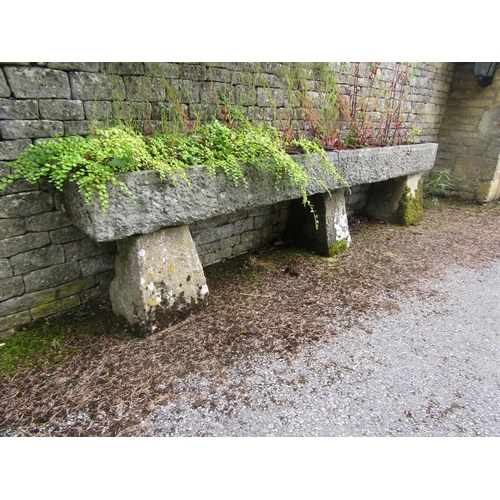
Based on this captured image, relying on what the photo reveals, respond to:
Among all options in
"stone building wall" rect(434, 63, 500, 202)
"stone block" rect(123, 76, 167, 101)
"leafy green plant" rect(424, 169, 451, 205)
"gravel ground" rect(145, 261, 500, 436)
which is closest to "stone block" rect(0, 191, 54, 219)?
"stone block" rect(123, 76, 167, 101)

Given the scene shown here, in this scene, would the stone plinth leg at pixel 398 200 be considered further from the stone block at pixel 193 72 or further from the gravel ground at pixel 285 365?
the stone block at pixel 193 72

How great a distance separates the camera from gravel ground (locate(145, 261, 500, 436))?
5.78ft

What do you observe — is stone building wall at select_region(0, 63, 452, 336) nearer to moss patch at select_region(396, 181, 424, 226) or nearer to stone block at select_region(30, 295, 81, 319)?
stone block at select_region(30, 295, 81, 319)

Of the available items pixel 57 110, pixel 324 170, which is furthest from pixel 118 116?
pixel 324 170

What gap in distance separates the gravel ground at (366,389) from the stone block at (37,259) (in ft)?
4.19

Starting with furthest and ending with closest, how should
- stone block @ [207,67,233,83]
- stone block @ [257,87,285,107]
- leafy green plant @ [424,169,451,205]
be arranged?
leafy green plant @ [424,169,451,205]
stone block @ [257,87,285,107]
stone block @ [207,67,233,83]

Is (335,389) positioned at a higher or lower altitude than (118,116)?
lower

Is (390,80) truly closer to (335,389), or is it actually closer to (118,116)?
(118,116)

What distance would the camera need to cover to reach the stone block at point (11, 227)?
83.8 inches

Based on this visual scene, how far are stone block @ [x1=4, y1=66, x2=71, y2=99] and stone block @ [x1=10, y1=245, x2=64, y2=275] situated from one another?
959 mm

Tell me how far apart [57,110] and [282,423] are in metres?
2.23

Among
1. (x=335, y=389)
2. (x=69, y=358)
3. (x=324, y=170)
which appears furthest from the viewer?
(x=324, y=170)

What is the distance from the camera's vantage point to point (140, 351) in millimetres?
2242

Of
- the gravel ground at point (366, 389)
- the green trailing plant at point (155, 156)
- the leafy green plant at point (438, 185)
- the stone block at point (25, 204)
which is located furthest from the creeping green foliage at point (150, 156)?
the leafy green plant at point (438, 185)
